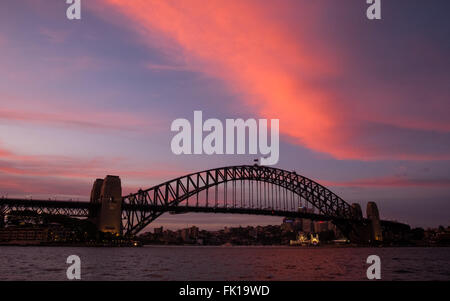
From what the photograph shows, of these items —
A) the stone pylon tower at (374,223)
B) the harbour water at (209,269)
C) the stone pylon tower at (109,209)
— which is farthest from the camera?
the stone pylon tower at (374,223)

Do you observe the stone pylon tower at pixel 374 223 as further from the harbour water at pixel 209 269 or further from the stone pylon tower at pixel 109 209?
the harbour water at pixel 209 269

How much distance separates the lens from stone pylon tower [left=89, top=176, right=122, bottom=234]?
9288cm

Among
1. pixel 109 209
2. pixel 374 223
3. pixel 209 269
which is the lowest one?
pixel 374 223

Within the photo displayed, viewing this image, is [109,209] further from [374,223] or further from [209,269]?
[374,223]

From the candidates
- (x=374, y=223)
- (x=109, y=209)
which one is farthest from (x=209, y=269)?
(x=374, y=223)

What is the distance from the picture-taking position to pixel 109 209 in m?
93.6

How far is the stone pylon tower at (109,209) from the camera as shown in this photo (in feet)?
305

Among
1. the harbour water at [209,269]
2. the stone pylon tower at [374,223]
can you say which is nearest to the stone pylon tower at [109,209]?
the harbour water at [209,269]

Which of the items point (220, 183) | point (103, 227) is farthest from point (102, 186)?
point (220, 183)

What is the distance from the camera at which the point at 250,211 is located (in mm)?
107000

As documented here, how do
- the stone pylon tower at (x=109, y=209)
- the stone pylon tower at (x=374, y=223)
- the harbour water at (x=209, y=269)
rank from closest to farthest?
the harbour water at (x=209, y=269)
the stone pylon tower at (x=109, y=209)
the stone pylon tower at (x=374, y=223)

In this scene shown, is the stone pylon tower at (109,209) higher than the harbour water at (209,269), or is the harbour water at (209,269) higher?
the stone pylon tower at (109,209)
